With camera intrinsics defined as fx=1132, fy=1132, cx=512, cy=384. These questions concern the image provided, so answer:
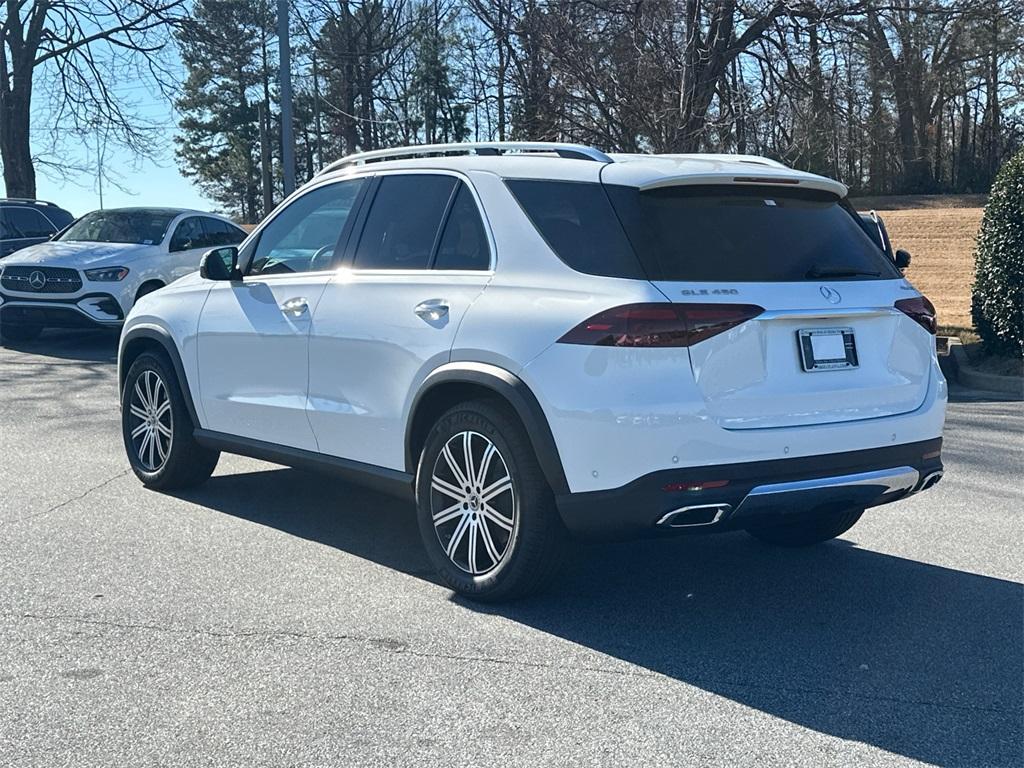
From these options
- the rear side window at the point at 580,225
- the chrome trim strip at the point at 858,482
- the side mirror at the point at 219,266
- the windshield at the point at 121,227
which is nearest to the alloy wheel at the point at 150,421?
the side mirror at the point at 219,266

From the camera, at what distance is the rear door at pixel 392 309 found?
4.81 meters

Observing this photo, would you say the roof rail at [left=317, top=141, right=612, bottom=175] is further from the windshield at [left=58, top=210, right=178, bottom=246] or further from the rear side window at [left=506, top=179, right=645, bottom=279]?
the windshield at [left=58, top=210, right=178, bottom=246]

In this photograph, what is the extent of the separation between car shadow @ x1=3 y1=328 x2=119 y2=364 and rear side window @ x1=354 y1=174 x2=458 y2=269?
8.63 meters

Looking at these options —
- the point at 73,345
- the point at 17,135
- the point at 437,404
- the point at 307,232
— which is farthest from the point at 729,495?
the point at 17,135

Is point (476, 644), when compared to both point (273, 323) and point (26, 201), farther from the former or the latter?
point (26, 201)

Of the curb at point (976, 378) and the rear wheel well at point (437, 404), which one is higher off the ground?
the rear wheel well at point (437, 404)

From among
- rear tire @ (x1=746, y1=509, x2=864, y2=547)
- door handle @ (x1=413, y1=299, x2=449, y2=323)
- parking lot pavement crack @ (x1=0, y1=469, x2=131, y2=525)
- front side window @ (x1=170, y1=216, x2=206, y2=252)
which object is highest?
front side window @ (x1=170, y1=216, x2=206, y2=252)

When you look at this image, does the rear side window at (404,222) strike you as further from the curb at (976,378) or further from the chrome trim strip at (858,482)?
the curb at (976,378)

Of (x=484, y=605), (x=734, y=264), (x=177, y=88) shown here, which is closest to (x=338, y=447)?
(x=484, y=605)

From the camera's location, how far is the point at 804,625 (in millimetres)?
4508

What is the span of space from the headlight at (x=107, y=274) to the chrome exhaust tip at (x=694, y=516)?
1095 centimetres

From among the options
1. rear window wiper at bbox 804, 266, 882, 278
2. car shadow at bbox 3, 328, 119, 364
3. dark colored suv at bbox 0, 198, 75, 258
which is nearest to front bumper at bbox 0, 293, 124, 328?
car shadow at bbox 3, 328, 119, 364

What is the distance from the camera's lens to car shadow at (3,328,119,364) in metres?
13.6

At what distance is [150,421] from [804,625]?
406cm
